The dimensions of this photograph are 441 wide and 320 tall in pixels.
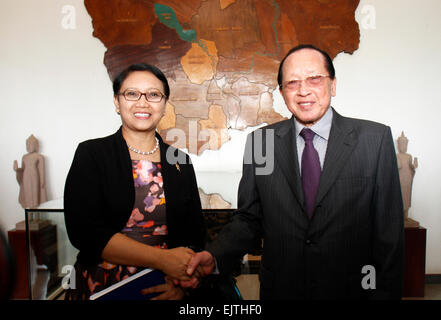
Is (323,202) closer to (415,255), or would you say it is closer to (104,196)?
(104,196)

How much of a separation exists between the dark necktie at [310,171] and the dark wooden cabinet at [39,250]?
1.51 meters

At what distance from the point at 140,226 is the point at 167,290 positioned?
0.97 feet

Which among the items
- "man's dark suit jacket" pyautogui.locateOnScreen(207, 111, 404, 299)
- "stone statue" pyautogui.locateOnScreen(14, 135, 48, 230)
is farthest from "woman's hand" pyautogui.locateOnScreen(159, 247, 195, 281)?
"stone statue" pyautogui.locateOnScreen(14, 135, 48, 230)

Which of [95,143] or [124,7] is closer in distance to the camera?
[95,143]

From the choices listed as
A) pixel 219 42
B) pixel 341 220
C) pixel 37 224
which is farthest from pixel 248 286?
pixel 219 42

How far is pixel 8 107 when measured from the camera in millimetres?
2369

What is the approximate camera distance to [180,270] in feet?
4.07

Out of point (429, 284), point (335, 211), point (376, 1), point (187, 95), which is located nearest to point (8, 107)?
point (187, 95)

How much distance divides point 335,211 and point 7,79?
263 centimetres

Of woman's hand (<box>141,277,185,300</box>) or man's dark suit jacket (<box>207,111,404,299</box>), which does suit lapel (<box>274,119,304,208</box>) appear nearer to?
man's dark suit jacket (<box>207,111,404,299</box>)

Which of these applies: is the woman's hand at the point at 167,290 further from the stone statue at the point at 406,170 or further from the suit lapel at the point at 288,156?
the stone statue at the point at 406,170

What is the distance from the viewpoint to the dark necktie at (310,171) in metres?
1.20

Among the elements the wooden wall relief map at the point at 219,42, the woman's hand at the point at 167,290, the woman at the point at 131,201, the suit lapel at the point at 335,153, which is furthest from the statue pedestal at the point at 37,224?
the suit lapel at the point at 335,153

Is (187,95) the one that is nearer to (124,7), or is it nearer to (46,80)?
(124,7)
